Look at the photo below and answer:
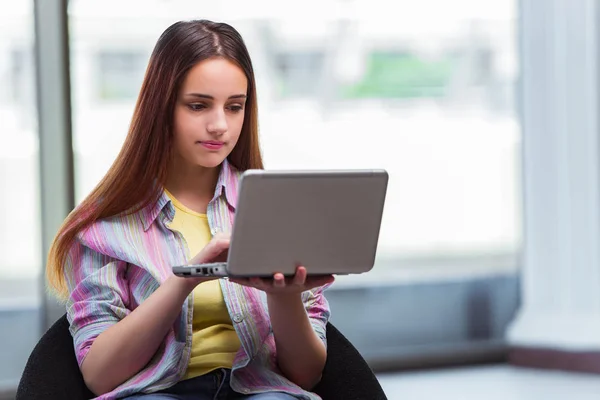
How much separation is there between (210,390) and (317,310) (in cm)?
26

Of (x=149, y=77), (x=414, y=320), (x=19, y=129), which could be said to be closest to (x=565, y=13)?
(x=414, y=320)

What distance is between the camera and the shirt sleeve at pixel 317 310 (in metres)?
1.84

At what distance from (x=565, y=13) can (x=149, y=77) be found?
2.64 metres

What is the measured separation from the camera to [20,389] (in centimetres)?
173

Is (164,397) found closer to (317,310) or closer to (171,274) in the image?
(171,274)

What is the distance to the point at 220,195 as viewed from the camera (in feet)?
6.07

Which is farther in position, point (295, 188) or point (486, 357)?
point (486, 357)

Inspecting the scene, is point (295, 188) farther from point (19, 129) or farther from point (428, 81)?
point (428, 81)

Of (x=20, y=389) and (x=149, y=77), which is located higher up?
(x=149, y=77)

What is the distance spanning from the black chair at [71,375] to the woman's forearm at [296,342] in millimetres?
42

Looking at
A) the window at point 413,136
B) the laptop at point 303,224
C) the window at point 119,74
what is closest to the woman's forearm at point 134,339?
the laptop at point 303,224

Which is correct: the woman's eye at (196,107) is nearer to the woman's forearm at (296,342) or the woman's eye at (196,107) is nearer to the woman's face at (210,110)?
the woman's face at (210,110)

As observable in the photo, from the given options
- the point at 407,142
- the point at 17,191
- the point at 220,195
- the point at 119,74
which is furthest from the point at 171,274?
the point at 407,142

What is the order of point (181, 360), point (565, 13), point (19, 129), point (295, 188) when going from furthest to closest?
point (565, 13) < point (19, 129) < point (181, 360) < point (295, 188)
